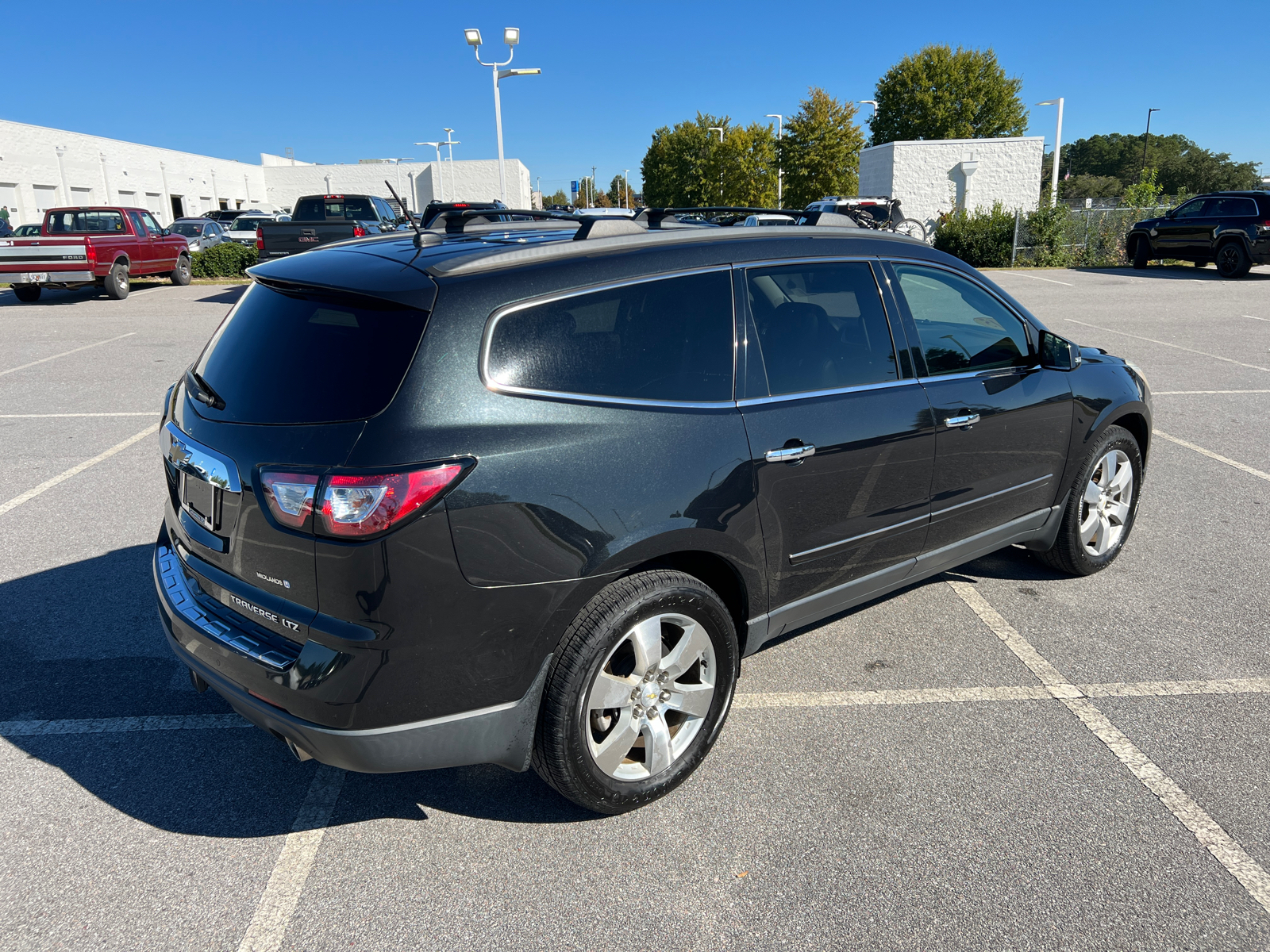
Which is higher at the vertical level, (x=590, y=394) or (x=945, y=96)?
(x=945, y=96)

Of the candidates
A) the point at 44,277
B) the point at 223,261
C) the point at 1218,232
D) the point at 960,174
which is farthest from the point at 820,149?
the point at 44,277

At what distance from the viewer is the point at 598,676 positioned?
108 inches

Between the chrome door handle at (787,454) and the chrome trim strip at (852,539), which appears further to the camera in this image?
the chrome trim strip at (852,539)

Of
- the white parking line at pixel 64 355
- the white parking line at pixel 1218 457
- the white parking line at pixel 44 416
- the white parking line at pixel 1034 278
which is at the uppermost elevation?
the white parking line at pixel 64 355

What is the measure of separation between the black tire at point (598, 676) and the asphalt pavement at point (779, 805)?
12cm

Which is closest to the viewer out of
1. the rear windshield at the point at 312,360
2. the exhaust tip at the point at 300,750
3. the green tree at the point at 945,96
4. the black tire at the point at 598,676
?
the rear windshield at the point at 312,360

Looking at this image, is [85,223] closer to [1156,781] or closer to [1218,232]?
[1156,781]

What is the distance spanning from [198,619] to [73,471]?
4765mm

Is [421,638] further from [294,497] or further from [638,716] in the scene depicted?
[638,716]

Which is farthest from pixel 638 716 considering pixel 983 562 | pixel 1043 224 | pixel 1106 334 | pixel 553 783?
pixel 1043 224

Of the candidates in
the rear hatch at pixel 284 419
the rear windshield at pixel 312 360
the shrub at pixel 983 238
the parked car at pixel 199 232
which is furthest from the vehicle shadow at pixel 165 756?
the parked car at pixel 199 232

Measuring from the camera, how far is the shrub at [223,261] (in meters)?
23.3

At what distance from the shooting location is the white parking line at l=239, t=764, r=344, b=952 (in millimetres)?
2434

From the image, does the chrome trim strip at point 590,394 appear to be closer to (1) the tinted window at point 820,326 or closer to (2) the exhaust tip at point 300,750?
(1) the tinted window at point 820,326
